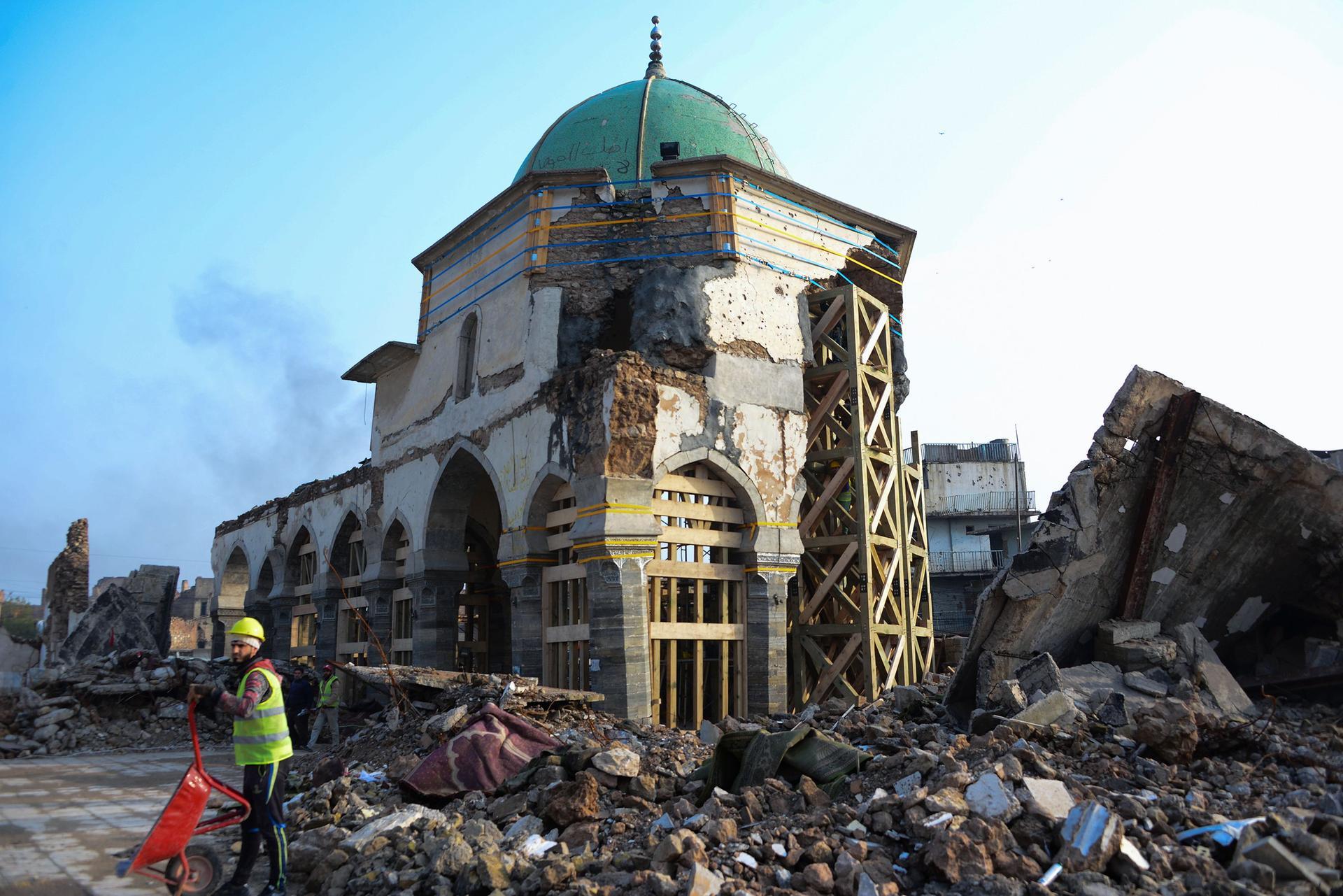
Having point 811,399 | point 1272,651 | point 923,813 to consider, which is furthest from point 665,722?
point 923,813

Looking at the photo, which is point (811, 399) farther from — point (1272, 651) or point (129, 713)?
point (129, 713)

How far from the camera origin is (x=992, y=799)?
443 cm

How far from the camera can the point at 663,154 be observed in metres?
14.9

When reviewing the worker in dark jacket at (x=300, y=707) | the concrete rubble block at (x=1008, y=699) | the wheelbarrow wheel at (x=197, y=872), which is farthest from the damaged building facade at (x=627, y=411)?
the wheelbarrow wheel at (x=197, y=872)

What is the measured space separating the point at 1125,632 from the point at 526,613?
725 centimetres

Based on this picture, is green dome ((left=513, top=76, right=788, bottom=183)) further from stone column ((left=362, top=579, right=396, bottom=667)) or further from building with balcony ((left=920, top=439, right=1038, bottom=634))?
building with balcony ((left=920, top=439, right=1038, bottom=634))

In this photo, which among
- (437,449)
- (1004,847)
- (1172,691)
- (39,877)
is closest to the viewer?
(1004,847)

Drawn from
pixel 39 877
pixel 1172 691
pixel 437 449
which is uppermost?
pixel 437 449

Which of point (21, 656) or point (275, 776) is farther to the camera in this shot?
point (21, 656)

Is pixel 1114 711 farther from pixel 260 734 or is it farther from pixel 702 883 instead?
pixel 260 734

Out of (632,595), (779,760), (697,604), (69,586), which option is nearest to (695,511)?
(697,604)

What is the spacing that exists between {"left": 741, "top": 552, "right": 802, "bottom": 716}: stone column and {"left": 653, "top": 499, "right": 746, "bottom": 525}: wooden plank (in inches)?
21.2

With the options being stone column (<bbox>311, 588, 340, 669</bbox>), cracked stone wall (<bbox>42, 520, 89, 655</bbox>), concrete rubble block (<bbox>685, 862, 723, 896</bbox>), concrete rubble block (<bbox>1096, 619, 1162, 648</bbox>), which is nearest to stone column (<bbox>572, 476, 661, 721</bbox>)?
concrete rubble block (<bbox>1096, 619, 1162, 648</bbox>)

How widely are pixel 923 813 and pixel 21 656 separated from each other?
65.9 ft
